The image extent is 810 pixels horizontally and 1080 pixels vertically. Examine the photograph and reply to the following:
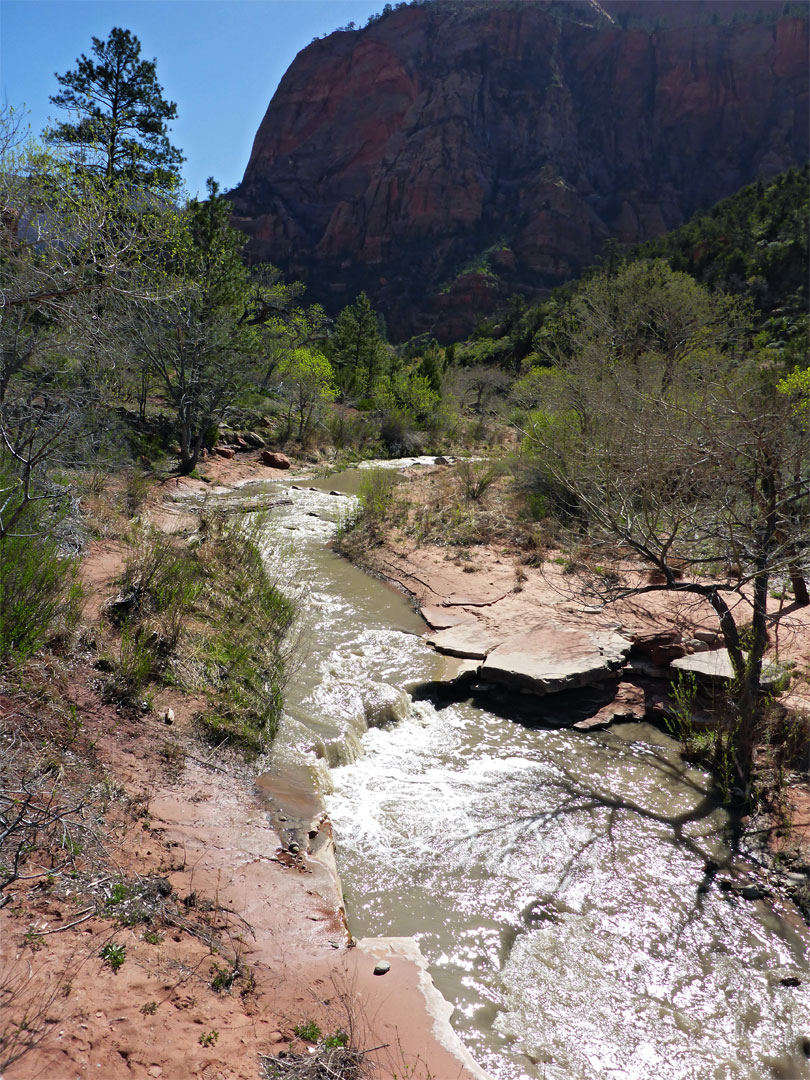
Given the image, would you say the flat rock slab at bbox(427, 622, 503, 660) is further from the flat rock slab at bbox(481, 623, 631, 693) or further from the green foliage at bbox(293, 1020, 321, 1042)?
the green foliage at bbox(293, 1020, 321, 1042)

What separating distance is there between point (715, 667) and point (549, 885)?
9.92 feet

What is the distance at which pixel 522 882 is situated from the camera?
4.04 m

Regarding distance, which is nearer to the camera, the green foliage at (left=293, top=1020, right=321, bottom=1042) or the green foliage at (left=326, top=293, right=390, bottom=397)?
the green foliage at (left=293, top=1020, right=321, bottom=1042)

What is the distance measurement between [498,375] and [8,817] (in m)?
34.0

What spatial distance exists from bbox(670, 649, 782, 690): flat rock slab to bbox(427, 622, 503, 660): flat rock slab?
2095 millimetres

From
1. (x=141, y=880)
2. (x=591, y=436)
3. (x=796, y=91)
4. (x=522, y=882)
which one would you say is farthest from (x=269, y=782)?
(x=796, y=91)

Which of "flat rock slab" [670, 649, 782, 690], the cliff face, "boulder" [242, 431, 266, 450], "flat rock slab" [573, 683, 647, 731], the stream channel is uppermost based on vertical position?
the cliff face

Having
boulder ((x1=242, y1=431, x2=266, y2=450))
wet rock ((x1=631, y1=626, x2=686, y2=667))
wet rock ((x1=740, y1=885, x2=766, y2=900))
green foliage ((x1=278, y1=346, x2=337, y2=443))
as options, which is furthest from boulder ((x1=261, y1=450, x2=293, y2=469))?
wet rock ((x1=740, y1=885, x2=766, y2=900))

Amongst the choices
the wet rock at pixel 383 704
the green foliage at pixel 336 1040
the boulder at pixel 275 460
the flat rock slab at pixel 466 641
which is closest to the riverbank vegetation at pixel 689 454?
the flat rock slab at pixel 466 641

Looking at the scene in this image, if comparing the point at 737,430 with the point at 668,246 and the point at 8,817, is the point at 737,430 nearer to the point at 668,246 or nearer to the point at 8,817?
the point at 8,817

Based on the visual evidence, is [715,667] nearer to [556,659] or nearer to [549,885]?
[556,659]

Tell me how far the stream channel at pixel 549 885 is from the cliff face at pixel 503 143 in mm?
73419

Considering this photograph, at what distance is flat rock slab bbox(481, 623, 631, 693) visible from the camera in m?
6.34

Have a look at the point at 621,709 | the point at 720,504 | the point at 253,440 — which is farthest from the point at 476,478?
the point at 253,440
